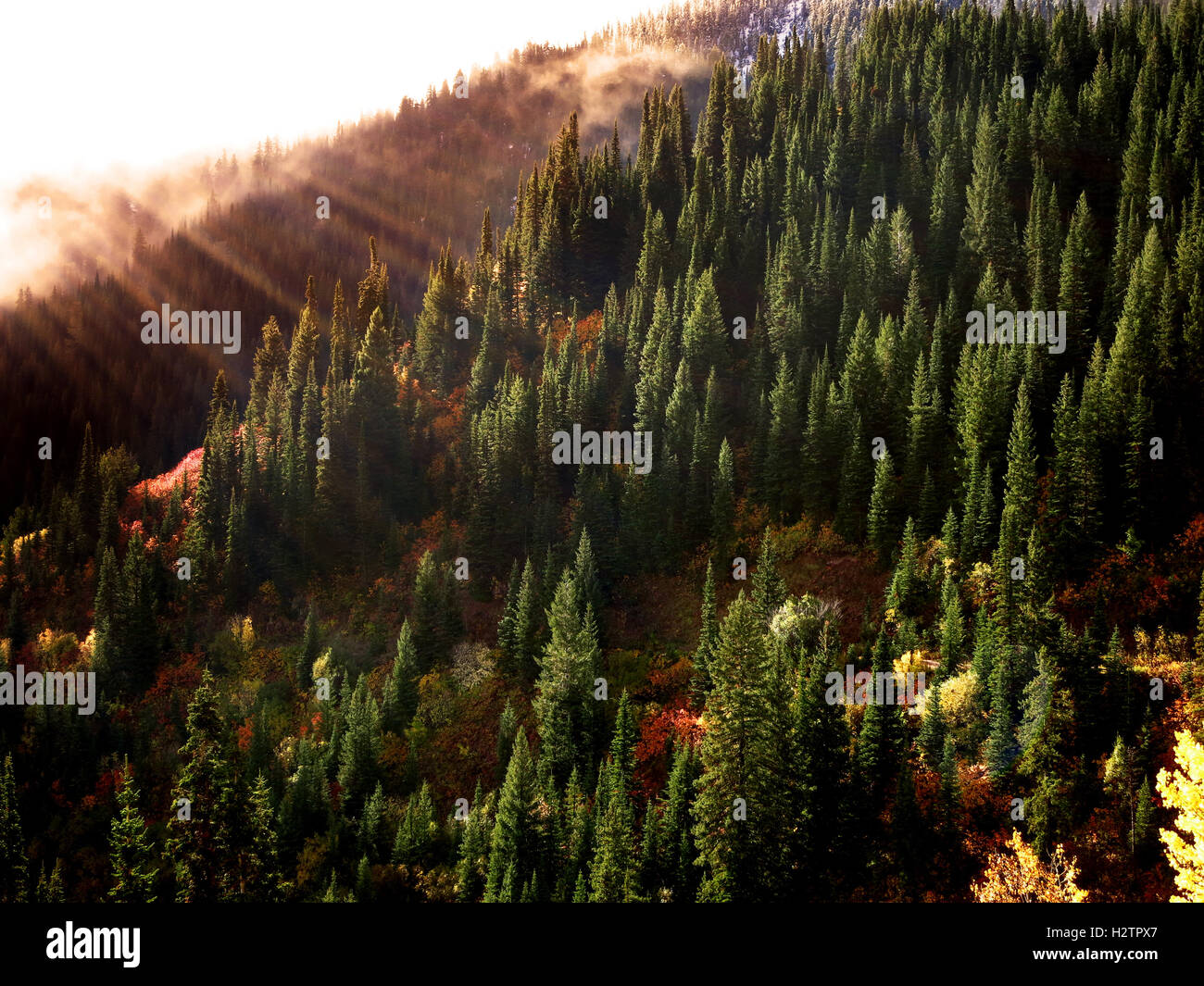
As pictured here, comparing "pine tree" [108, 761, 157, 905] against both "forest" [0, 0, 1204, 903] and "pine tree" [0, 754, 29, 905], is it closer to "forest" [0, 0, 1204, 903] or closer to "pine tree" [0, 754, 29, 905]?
"forest" [0, 0, 1204, 903]

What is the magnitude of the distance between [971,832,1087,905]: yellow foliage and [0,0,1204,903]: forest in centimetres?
34

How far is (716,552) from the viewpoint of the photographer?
306 ft

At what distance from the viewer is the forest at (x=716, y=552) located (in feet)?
180

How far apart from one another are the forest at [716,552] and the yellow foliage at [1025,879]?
34 cm

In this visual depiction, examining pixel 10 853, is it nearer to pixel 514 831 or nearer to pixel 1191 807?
pixel 514 831

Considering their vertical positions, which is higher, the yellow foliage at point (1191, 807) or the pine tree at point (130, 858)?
the yellow foliage at point (1191, 807)

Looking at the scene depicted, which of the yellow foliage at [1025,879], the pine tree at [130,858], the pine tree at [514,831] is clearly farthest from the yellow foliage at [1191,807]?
the pine tree at [130,858]

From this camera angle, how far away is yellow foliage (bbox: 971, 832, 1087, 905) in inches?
1898

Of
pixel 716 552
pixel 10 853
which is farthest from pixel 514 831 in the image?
pixel 10 853

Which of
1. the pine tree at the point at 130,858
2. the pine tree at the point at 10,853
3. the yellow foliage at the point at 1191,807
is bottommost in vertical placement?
the pine tree at the point at 10,853

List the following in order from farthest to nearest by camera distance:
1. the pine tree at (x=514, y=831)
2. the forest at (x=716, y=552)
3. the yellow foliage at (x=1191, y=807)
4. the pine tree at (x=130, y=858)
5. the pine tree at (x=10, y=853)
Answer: the pine tree at (x=10, y=853) → the pine tree at (x=514, y=831) → the pine tree at (x=130, y=858) → the forest at (x=716, y=552) → the yellow foliage at (x=1191, y=807)

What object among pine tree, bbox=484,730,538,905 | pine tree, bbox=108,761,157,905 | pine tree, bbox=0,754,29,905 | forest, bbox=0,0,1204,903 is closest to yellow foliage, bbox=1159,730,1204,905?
forest, bbox=0,0,1204,903

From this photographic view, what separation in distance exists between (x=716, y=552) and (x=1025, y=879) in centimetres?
4713

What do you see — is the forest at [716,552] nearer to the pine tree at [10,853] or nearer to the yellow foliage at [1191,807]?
the yellow foliage at [1191,807]
